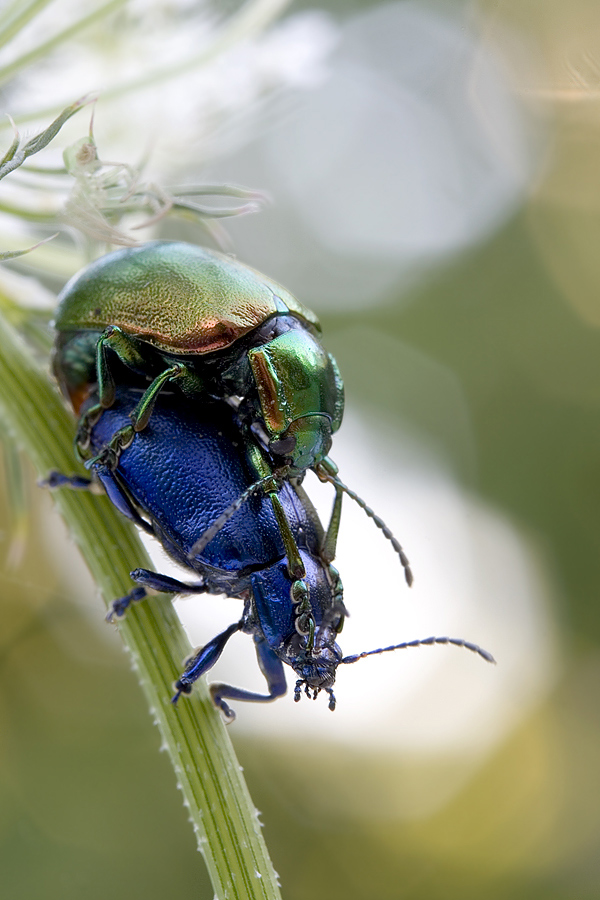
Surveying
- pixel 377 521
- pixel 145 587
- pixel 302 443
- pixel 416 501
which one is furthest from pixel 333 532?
pixel 416 501

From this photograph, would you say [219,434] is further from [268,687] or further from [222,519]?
[268,687]

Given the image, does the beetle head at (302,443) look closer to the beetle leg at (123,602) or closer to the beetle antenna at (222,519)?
the beetle antenna at (222,519)

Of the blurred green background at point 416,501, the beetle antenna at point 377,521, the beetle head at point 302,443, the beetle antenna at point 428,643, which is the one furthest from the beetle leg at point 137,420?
the blurred green background at point 416,501

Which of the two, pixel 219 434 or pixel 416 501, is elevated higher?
pixel 416 501

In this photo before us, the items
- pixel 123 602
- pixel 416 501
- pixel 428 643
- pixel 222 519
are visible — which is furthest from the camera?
pixel 416 501

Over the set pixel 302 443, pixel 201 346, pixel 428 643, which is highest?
pixel 201 346

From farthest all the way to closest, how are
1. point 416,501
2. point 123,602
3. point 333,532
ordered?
point 416,501
point 333,532
point 123,602

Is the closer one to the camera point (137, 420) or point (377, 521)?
point (137, 420)

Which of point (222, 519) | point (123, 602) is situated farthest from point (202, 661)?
point (222, 519)

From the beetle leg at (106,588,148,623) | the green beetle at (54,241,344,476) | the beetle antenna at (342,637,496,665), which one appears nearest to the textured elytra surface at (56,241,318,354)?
the green beetle at (54,241,344,476)

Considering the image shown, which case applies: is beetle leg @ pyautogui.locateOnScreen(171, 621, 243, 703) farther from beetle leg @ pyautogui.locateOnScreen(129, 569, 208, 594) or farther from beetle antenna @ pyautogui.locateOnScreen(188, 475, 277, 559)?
beetle antenna @ pyautogui.locateOnScreen(188, 475, 277, 559)
